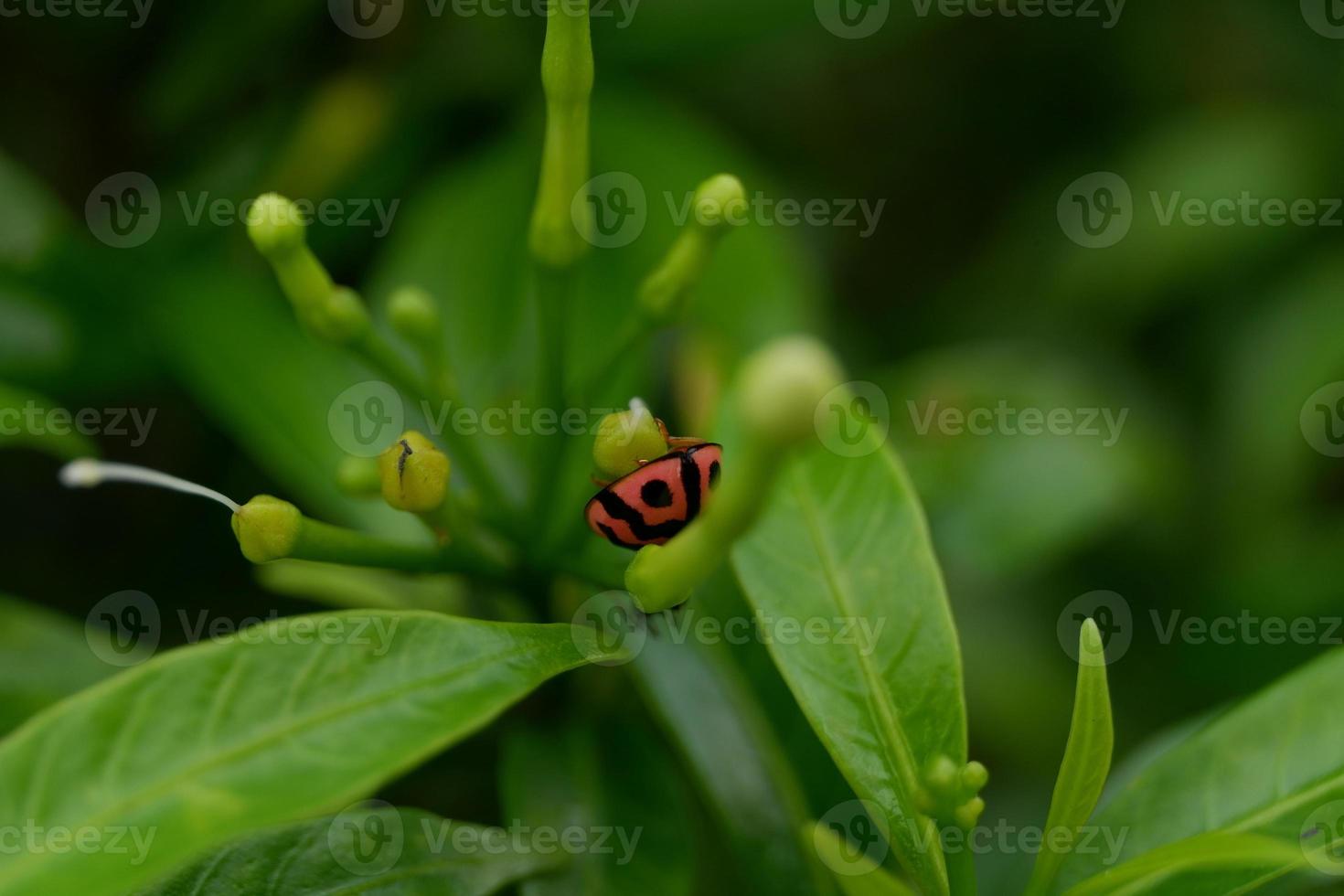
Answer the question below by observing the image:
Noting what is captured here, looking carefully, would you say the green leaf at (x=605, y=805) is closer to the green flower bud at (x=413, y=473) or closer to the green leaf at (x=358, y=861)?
the green leaf at (x=358, y=861)

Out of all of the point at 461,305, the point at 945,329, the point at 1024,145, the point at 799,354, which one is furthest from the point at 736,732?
the point at 1024,145

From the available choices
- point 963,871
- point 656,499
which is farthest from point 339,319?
point 963,871

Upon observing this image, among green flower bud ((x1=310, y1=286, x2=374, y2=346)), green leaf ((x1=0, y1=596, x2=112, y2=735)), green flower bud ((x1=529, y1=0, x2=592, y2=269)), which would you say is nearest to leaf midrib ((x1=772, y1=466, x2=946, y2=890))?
green flower bud ((x1=529, y1=0, x2=592, y2=269))

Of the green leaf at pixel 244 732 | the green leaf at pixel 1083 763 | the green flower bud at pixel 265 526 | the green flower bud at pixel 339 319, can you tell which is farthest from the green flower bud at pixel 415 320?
the green leaf at pixel 1083 763

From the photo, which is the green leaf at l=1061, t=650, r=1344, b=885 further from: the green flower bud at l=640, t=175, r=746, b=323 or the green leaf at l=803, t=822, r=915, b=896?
the green flower bud at l=640, t=175, r=746, b=323

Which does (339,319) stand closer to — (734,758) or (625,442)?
(625,442)

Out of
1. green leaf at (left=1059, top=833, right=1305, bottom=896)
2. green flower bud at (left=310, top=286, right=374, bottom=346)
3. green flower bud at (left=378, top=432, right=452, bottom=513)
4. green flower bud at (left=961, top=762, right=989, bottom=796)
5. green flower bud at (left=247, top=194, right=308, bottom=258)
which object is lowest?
green leaf at (left=1059, top=833, right=1305, bottom=896)

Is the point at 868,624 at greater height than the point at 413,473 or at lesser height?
lesser
